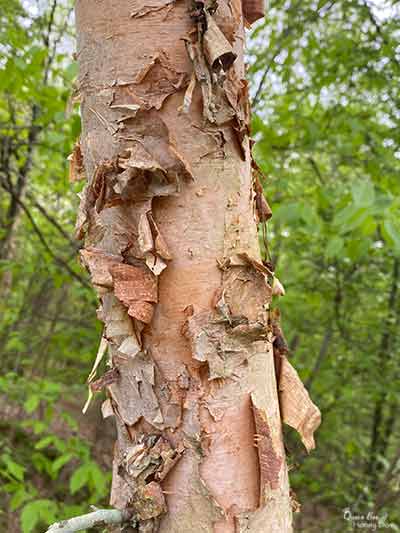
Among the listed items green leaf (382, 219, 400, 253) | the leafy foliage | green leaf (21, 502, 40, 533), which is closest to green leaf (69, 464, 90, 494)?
green leaf (21, 502, 40, 533)

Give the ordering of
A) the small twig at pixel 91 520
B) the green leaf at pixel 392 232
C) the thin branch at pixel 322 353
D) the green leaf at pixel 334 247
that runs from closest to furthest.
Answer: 1. the small twig at pixel 91 520
2. the green leaf at pixel 392 232
3. the green leaf at pixel 334 247
4. the thin branch at pixel 322 353

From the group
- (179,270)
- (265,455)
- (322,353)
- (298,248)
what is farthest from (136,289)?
(322,353)

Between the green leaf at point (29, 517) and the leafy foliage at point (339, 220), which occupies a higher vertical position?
the leafy foliage at point (339, 220)

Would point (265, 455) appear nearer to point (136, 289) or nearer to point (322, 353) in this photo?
point (136, 289)

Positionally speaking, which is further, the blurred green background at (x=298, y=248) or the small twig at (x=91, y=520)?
the blurred green background at (x=298, y=248)

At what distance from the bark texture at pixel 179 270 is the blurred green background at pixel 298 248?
758mm

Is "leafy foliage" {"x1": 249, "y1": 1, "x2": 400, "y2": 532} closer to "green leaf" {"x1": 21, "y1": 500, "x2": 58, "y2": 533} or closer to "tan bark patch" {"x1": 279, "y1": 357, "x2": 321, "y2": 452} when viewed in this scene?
"tan bark patch" {"x1": 279, "y1": 357, "x2": 321, "y2": 452}

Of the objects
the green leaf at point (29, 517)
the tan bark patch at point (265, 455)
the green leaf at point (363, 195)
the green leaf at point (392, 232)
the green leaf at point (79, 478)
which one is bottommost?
the green leaf at point (29, 517)

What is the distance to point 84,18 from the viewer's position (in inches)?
22.2

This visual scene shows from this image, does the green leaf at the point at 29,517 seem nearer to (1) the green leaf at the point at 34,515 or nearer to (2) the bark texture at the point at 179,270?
(1) the green leaf at the point at 34,515

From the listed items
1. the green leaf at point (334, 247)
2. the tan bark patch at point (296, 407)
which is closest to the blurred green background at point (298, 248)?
the green leaf at point (334, 247)

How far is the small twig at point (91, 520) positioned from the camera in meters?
0.49

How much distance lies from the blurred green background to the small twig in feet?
2.99

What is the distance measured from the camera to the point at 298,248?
2.70 meters
